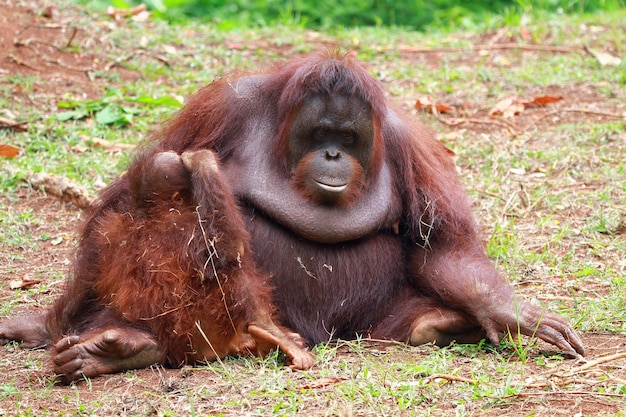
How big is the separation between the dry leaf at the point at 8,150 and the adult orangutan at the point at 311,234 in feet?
7.33

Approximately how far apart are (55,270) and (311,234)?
5.58ft

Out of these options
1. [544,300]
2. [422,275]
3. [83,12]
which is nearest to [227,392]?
[422,275]

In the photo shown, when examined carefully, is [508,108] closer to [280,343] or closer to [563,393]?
[280,343]

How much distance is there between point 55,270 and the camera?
5164 millimetres

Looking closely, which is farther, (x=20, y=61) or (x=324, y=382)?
(x=20, y=61)

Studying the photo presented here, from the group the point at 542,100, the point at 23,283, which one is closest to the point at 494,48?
the point at 542,100

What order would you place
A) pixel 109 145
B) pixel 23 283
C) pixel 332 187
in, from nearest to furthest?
pixel 332 187 < pixel 23 283 < pixel 109 145

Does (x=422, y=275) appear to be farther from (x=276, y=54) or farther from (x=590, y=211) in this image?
(x=276, y=54)

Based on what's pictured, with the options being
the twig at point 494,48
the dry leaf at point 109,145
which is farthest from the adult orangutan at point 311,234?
the twig at point 494,48

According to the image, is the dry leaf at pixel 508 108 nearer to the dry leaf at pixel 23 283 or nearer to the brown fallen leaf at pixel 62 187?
the brown fallen leaf at pixel 62 187

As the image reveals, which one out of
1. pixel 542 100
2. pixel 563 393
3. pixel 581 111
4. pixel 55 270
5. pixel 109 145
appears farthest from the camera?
pixel 542 100

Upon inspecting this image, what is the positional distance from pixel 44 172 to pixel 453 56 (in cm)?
395

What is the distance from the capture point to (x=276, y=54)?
827 centimetres

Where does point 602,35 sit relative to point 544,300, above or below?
above
